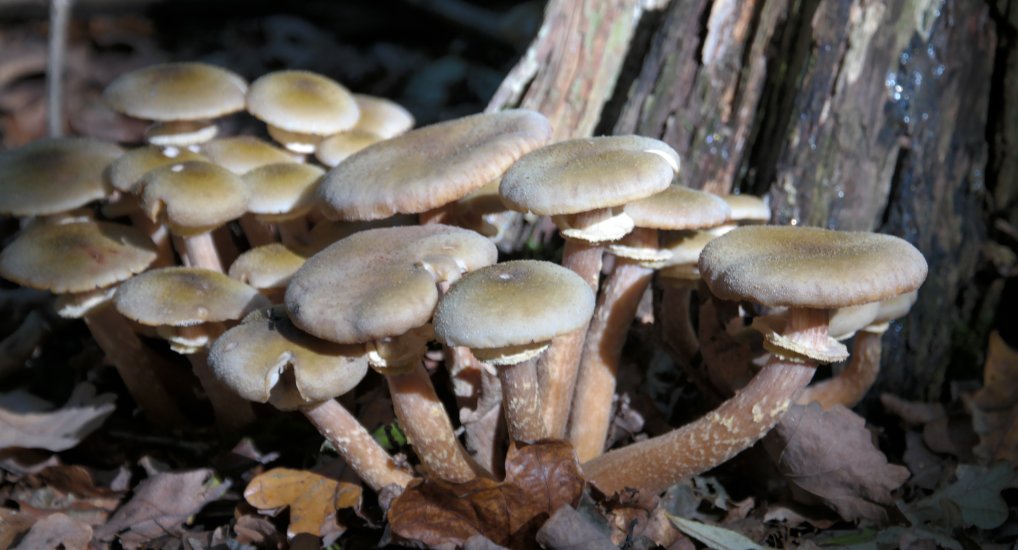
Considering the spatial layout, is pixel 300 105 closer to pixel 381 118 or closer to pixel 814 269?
pixel 381 118

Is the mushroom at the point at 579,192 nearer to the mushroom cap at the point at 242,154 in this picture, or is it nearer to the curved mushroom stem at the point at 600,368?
the curved mushroom stem at the point at 600,368

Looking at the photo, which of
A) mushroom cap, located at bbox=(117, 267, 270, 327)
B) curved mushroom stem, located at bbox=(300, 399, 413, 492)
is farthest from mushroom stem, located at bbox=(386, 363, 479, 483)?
mushroom cap, located at bbox=(117, 267, 270, 327)

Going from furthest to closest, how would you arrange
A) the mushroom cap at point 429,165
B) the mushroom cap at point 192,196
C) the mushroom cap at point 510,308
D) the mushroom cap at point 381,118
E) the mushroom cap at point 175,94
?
the mushroom cap at point 381,118 → the mushroom cap at point 175,94 → the mushroom cap at point 192,196 → the mushroom cap at point 429,165 → the mushroom cap at point 510,308

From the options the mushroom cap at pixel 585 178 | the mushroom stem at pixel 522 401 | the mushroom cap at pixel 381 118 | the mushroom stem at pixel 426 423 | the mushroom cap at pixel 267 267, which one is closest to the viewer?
the mushroom cap at pixel 585 178

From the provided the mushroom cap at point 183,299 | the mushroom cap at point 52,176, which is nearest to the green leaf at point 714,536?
the mushroom cap at point 183,299

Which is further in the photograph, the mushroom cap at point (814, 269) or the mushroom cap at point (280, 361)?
the mushroom cap at point (280, 361)

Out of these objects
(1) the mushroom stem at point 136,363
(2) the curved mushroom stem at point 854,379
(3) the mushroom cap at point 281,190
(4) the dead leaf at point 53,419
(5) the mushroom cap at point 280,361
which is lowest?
(4) the dead leaf at point 53,419

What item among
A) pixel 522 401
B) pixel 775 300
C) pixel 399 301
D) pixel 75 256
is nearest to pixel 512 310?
pixel 399 301
